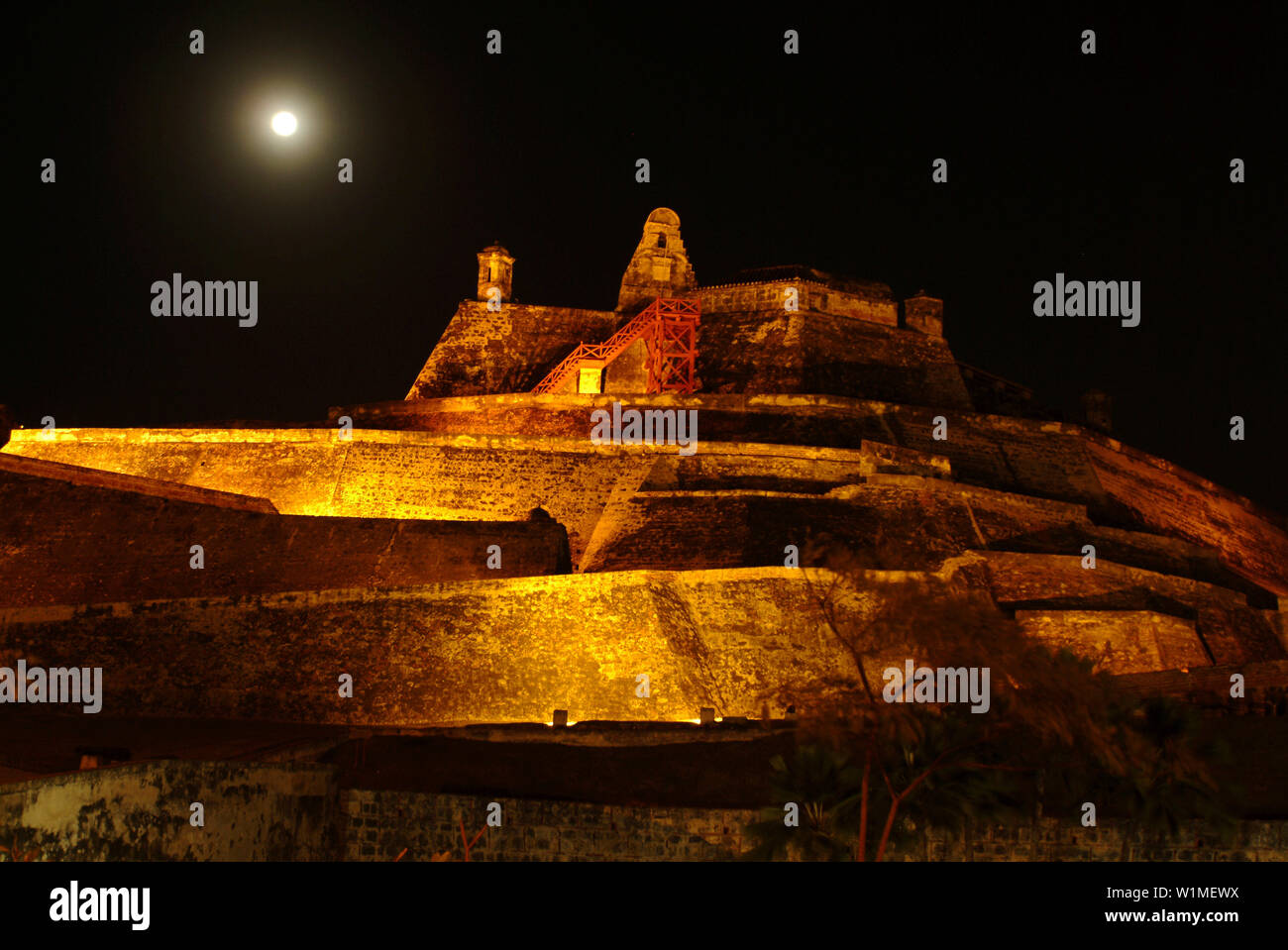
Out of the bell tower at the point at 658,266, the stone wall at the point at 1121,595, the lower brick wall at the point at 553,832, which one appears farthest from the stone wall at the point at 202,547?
the bell tower at the point at 658,266

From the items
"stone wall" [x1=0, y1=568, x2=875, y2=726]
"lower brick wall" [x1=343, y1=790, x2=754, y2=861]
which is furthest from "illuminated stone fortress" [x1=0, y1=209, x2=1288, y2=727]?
"lower brick wall" [x1=343, y1=790, x2=754, y2=861]

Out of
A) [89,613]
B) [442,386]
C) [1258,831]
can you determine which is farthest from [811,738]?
[442,386]

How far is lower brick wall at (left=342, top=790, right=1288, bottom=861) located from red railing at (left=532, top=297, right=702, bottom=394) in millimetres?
25457

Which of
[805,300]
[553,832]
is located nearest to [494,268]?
[805,300]

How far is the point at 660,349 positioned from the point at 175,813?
29648mm

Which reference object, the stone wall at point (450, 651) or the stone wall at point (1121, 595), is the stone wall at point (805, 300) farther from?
the stone wall at point (450, 651)

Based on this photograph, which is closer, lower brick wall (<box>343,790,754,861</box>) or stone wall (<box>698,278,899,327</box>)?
lower brick wall (<box>343,790,754,861</box>)

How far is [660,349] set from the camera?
5103cm

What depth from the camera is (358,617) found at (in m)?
33.1

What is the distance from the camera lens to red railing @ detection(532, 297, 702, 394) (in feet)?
166

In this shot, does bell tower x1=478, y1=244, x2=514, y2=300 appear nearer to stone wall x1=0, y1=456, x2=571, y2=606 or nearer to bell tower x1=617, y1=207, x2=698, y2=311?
bell tower x1=617, y1=207, x2=698, y2=311

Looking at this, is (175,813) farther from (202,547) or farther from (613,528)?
(613,528)

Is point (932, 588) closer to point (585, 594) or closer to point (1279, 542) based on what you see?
point (585, 594)

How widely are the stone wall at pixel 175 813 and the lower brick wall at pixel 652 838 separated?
92 centimetres
